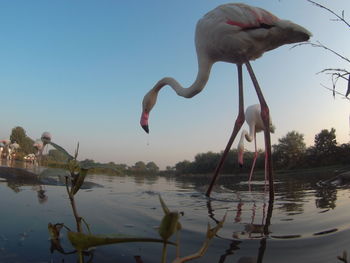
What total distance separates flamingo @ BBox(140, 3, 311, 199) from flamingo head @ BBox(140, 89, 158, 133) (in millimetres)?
855

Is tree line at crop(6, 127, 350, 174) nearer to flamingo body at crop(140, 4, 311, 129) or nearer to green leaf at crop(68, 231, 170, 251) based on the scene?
flamingo body at crop(140, 4, 311, 129)

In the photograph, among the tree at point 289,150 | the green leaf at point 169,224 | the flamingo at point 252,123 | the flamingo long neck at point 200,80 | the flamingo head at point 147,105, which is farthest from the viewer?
the tree at point 289,150

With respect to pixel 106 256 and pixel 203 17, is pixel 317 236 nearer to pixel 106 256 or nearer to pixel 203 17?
pixel 106 256

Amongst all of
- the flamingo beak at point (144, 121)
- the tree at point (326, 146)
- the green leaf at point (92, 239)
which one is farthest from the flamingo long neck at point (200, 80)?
the tree at point (326, 146)

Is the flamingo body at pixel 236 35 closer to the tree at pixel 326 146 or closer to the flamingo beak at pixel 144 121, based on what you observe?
the flamingo beak at pixel 144 121

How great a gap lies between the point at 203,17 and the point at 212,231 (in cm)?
401

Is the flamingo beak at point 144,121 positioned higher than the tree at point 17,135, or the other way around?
the tree at point 17,135

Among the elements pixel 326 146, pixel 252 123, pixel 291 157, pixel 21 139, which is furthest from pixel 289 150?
pixel 21 139

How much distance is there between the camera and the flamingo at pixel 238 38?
3688mm

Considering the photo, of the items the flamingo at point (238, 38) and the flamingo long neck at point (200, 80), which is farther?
the flamingo long neck at point (200, 80)

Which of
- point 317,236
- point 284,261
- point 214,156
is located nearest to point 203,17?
point 317,236

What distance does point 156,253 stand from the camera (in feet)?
3.50

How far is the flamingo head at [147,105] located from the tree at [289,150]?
2588 cm

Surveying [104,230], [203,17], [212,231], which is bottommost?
[104,230]
